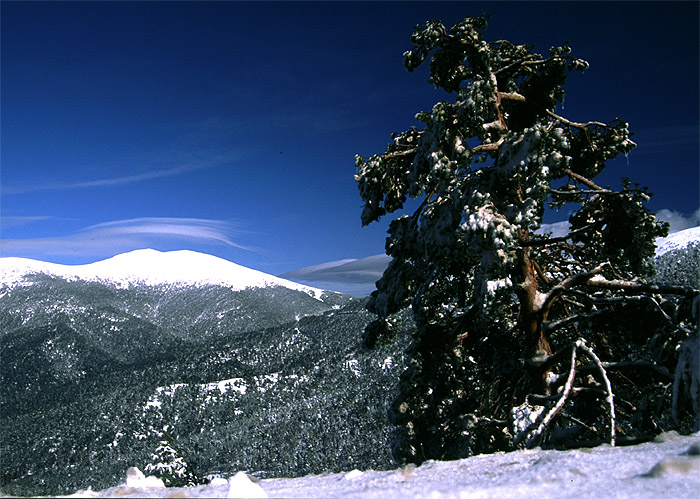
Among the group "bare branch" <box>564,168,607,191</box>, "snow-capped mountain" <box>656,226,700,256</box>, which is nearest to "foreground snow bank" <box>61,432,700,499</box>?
"bare branch" <box>564,168,607,191</box>

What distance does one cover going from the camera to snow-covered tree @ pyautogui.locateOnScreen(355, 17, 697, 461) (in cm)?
792

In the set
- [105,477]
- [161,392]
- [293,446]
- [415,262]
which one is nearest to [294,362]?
[161,392]

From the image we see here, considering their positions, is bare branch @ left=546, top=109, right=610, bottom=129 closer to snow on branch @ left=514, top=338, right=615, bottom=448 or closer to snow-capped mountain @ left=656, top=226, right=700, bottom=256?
snow on branch @ left=514, top=338, right=615, bottom=448

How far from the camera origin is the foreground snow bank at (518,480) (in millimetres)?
3275

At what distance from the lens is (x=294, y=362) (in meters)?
121

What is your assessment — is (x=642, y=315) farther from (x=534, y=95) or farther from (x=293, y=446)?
(x=293, y=446)

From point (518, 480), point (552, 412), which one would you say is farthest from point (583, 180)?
point (518, 480)

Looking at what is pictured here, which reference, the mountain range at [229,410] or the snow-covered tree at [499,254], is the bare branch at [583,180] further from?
the mountain range at [229,410]

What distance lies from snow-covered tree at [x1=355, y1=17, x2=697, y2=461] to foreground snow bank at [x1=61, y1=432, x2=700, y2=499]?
11.4 feet

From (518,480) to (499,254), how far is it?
4195 mm

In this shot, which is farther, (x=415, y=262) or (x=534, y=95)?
(x=534, y=95)

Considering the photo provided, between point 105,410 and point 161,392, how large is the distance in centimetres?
1226

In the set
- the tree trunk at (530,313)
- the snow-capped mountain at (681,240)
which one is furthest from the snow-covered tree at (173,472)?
the snow-capped mountain at (681,240)

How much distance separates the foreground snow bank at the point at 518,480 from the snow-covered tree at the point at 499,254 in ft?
11.4
